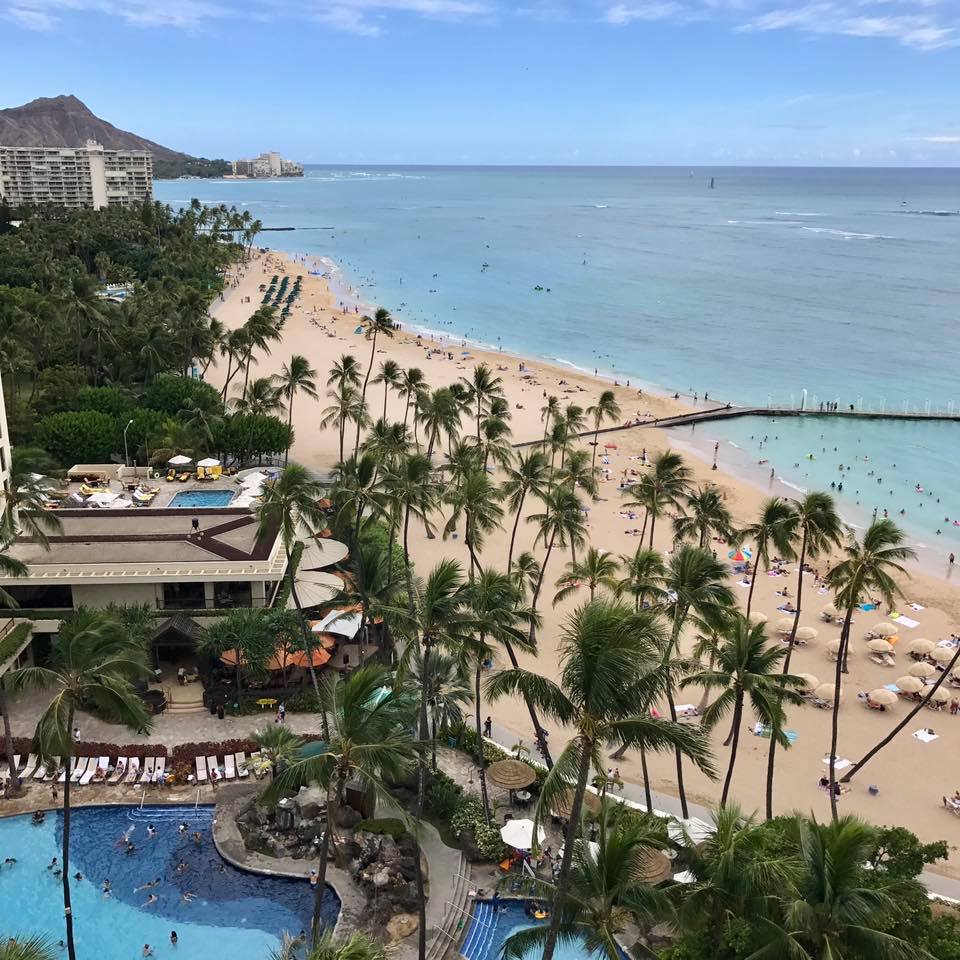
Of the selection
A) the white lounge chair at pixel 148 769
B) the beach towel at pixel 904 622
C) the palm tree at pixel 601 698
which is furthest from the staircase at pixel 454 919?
the beach towel at pixel 904 622

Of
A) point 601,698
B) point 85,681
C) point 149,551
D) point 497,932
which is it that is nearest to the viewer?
point 601,698

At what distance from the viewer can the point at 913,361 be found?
89.6m

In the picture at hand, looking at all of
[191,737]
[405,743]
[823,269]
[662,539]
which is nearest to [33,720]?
[191,737]

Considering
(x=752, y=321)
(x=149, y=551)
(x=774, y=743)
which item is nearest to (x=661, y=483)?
(x=774, y=743)

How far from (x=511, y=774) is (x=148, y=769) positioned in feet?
33.8

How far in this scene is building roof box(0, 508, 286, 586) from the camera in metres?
30.2

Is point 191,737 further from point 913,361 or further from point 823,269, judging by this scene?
point 823,269

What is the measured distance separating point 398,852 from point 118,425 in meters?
34.0

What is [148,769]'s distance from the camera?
24938 mm

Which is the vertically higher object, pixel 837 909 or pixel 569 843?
pixel 569 843

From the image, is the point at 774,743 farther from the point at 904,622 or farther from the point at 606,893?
the point at 904,622

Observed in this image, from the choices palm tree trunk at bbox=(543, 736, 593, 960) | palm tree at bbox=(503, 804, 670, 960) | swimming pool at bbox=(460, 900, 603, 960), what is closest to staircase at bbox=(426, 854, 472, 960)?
swimming pool at bbox=(460, 900, 603, 960)

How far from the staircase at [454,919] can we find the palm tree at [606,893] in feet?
19.0

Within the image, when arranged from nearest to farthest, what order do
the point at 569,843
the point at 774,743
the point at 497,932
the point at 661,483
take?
1. the point at 569,843
2. the point at 497,932
3. the point at 774,743
4. the point at 661,483
